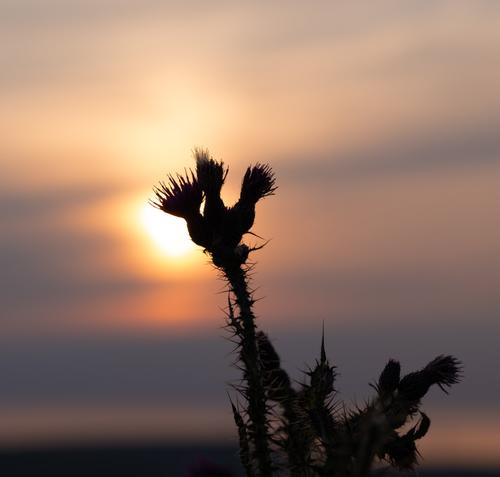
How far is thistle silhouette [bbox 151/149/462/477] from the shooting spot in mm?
5641

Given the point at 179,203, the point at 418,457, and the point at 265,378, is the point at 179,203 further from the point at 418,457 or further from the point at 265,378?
the point at 418,457

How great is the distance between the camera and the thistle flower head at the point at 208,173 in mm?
6527

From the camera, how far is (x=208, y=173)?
6.57 meters

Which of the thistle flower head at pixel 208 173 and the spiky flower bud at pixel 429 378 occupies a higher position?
the thistle flower head at pixel 208 173

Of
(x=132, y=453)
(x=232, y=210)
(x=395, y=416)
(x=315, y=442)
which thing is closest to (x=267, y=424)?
(x=315, y=442)

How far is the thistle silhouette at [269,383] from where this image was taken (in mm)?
5641

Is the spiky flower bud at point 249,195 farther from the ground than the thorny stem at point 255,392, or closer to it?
farther from the ground

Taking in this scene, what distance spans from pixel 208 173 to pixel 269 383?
1.17 metres

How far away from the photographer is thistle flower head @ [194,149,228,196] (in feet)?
21.4

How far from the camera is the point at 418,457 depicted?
6.43 metres

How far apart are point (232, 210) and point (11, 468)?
97.1 meters

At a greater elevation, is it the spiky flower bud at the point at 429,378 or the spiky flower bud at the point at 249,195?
the spiky flower bud at the point at 249,195

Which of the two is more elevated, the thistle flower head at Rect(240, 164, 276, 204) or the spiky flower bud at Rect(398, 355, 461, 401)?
the thistle flower head at Rect(240, 164, 276, 204)

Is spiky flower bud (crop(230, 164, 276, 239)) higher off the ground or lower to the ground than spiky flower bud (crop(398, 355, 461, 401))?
higher
